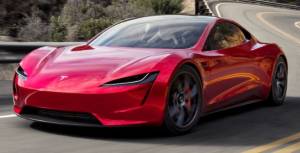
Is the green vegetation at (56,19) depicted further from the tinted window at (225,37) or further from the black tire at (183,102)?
the black tire at (183,102)

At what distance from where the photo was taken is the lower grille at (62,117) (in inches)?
249

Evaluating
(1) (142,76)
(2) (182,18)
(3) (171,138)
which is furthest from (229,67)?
(1) (142,76)

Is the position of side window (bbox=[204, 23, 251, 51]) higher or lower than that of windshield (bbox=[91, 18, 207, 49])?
lower

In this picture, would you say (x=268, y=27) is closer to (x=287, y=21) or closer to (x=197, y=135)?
(x=287, y=21)

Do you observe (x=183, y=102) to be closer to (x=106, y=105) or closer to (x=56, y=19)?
(x=106, y=105)

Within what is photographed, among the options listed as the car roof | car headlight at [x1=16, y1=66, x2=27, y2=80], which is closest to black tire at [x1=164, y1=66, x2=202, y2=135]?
the car roof

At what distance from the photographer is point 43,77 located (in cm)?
650

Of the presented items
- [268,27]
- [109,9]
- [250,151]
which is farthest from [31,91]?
[268,27]

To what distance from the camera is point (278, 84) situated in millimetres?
9320

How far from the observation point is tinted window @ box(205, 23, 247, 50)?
7.66 m

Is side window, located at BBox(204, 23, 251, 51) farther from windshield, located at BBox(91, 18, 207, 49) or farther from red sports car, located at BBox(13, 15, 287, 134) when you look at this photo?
windshield, located at BBox(91, 18, 207, 49)

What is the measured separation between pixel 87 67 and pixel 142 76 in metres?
0.59

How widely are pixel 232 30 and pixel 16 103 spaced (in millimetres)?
3096

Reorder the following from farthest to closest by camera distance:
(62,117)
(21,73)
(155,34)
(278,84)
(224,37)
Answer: (278,84), (224,37), (155,34), (21,73), (62,117)
